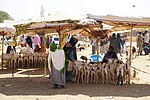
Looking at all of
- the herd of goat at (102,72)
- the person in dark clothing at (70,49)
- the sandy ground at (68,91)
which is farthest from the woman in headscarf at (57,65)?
the person in dark clothing at (70,49)

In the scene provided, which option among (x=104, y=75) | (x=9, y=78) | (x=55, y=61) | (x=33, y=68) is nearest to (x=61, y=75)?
Answer: (x=55, y=61)

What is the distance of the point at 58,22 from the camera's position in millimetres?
9586

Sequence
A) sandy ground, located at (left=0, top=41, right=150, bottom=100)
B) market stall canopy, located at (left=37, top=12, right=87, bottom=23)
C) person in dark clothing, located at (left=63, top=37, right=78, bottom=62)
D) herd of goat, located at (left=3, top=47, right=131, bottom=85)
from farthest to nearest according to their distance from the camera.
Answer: person in dark clothing, located at (left=63, top=37, right=78, bottom=62), herd of goat, located at (left=3, top=47, right=131, bottom=85), market stall canopy, located at (left=37, top=12, right=87, bottom=23), sandy ground, located at (left=0, top=41, right=150, bottom=100)

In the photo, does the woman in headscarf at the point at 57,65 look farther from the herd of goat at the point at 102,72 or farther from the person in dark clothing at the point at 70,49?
the person in dark clothing at the point at 70,49

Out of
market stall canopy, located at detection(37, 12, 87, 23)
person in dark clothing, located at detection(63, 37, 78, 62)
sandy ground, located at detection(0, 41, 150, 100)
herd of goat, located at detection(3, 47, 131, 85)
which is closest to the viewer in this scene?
sandy ground, located at detection(0, 41, 150, 100)

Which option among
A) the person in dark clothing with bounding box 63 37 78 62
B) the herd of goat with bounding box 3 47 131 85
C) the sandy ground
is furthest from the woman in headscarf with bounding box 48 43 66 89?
the person in dark clothing with bounding box 63 37 78 62

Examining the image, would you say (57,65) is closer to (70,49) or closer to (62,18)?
(70,49)

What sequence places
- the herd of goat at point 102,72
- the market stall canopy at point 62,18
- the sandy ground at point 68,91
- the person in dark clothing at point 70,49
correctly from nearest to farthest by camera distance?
1. the sandy ground at point 68,91
2. the market stall canopy at point 62,18
3. the herd of goat at point 102,72
4. the person in dark clothing at point 70,49

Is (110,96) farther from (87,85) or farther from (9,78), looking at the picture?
(9,78)

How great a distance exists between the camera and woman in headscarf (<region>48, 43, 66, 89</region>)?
949 centimetres

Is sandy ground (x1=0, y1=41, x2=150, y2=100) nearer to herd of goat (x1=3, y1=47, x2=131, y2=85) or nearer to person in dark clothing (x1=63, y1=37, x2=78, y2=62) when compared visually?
herd of goat (x1=3, y1=47, x2=131, y2=85)

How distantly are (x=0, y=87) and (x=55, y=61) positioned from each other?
7.16 ft

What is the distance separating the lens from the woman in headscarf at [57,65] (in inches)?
374

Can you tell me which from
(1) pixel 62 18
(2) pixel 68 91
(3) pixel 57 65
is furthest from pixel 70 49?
(2) pixel 68 91
